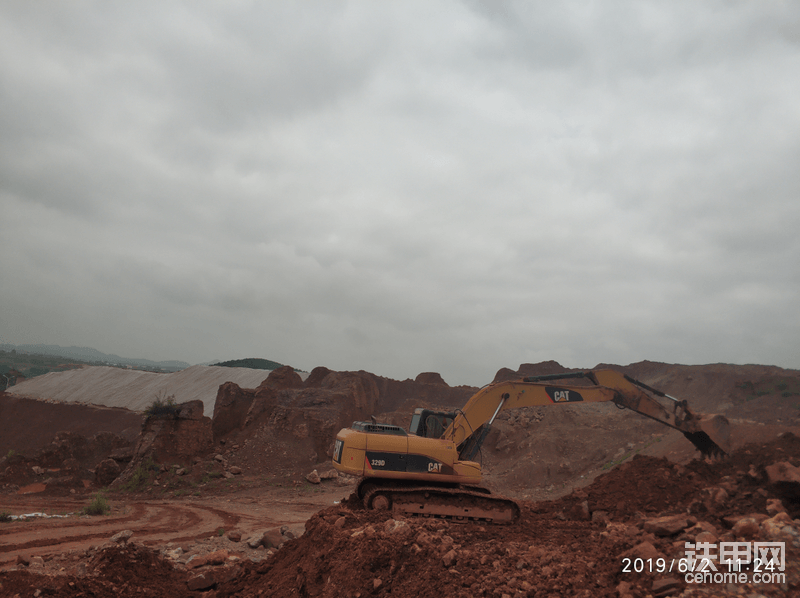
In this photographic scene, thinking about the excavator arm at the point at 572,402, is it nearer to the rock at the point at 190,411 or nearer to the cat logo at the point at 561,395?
the cat logo at the point at 561,395

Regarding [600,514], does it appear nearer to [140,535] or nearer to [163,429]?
[140,535]

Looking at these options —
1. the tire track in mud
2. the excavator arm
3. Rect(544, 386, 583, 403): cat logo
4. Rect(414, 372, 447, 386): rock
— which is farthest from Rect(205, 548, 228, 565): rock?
Rect(414, 372, 447, 386): rock

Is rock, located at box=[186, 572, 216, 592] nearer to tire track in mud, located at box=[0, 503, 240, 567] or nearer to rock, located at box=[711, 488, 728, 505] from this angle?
tire track in mud, located at box=[0, 503, 240, 567]

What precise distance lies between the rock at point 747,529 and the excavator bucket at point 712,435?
6529 millimetres

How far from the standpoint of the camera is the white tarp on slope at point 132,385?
192 feet

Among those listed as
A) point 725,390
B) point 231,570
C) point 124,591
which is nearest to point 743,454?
point 231,570

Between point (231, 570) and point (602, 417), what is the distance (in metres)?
27.2

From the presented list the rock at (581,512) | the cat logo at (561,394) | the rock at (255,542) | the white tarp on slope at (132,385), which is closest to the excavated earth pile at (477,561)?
the rock at (581,512)

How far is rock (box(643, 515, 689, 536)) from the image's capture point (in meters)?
5.70

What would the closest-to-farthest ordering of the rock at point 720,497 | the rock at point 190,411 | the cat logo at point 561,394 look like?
the rock at point 720,497
the cat logo at point 561,394
the rock at point 190,411

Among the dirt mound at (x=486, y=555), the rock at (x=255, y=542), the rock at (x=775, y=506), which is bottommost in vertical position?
the rock at (x=255, y=542)

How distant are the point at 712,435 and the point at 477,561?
27.1ft

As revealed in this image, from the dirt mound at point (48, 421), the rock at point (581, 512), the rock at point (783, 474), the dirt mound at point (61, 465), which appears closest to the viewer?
the rock at point (783, 474)

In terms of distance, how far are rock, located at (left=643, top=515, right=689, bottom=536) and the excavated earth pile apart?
0.01 meters
